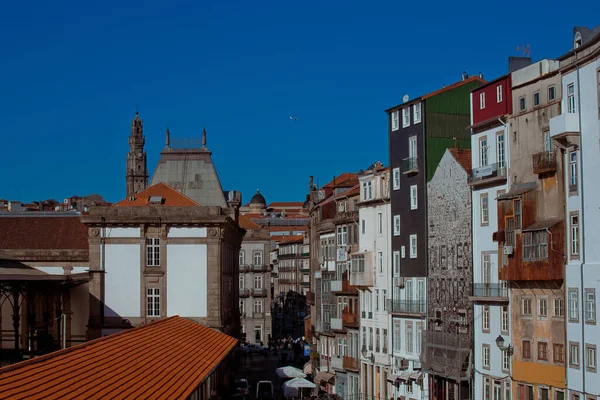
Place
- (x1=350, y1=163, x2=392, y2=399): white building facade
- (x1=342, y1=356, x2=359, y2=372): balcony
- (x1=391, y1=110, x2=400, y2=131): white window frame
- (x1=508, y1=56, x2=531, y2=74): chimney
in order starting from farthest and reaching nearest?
1. (x1=342, y1=356, x2=359, y2=372): balcony
2. (x1=350, y1=163, x2=392, y2=399): white building facade
3. (x1=391, y1=110, x2=400, y2=131): white window frame
4. (x1=508, y1=56, x2=531, y2=74): chimney

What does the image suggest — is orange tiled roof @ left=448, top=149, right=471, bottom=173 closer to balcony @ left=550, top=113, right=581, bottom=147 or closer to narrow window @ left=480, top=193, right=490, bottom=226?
narrow window @ left=480, top=193, right=490, bottom=226

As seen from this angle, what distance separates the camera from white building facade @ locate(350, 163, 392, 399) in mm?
61875

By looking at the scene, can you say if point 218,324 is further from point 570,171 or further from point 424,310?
point 570,171

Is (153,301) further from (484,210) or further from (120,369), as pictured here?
(120,369)

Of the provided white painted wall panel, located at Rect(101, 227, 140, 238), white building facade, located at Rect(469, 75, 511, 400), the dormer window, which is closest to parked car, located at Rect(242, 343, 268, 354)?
white painted wall panel, located at Rect(101, 227, 140, 238)

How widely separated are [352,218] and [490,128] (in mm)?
21277

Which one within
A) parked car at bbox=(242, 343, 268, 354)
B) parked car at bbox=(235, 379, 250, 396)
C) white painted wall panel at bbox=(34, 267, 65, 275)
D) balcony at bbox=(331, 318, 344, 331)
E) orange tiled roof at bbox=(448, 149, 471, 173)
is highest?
orange tiled roof at bbox=(448, 149, 471, 173)

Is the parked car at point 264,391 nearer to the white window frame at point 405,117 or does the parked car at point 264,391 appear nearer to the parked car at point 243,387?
the parked car at point 243,387

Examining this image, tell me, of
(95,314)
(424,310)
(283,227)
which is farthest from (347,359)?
(283,227)

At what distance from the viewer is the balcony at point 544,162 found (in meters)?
41.6

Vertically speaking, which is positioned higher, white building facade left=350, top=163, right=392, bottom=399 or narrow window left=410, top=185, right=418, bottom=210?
narrow window left=410, top=185, right=418, bottom=210

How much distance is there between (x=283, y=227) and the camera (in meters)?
195

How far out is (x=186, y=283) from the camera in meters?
63.7

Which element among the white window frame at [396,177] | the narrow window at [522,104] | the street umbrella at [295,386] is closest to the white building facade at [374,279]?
the white window frame at [396,177]
